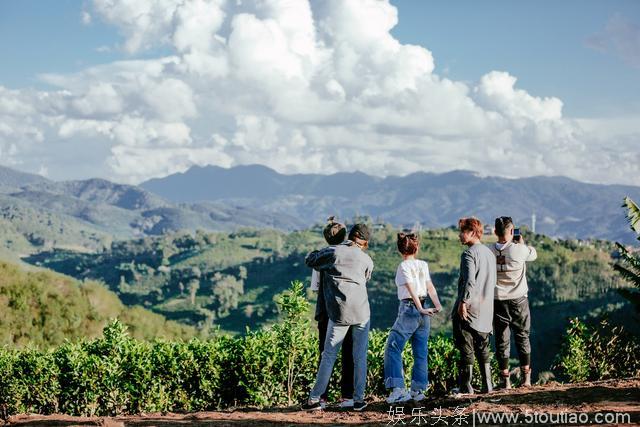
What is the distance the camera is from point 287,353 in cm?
867

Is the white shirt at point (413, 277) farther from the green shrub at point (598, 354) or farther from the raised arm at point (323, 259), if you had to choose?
the green shrub at point (598, 354)

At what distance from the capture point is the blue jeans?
271 inches

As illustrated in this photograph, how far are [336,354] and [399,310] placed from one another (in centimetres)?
88

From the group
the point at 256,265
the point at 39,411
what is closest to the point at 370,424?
the point at 39,411

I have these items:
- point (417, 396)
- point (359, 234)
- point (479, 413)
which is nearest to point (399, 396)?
point (417, 396)

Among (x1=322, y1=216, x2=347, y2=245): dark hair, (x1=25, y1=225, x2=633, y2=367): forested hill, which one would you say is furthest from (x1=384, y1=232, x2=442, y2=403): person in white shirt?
(x1=25, y1=225, x2=633, y2=367): forested hill

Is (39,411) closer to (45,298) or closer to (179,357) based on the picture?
(179,357)

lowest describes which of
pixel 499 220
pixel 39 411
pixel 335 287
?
pixel 39 411

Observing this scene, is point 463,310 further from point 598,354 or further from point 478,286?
point 598,354

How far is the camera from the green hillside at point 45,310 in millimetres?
32281

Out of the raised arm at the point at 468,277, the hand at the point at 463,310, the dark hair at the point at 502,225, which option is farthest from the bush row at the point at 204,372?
the dark hair at the point at 502,225

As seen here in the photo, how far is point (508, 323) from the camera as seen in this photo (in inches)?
294

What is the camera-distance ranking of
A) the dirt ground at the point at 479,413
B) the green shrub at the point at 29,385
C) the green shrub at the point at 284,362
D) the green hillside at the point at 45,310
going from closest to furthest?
1. the dirt ground at the point at 479,413
2. the green shrub at the point at 284,362
3. the green shrub at the point at 29,385
4. the green hillside at the point at 45,310

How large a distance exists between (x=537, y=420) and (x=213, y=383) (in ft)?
16.2
